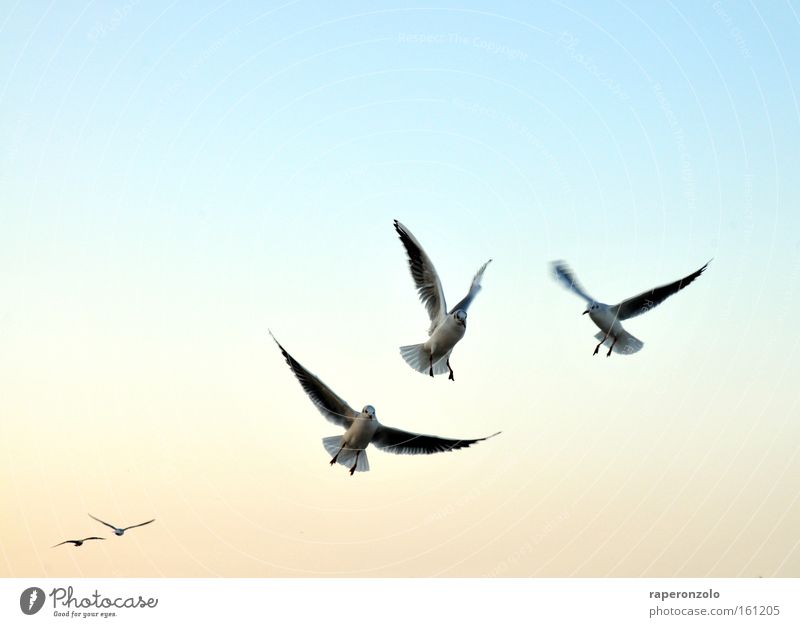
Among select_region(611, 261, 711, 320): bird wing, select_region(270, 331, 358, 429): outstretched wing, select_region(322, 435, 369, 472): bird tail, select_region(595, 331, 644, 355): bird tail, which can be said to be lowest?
select_region(322, 435, 369, 472): bird tail

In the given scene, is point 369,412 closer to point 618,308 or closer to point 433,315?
point 433,315

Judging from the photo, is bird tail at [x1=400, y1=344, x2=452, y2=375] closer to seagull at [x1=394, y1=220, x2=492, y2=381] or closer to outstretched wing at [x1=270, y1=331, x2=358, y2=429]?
seagull at [x1=394, y1=220, x2=492, y2=381]

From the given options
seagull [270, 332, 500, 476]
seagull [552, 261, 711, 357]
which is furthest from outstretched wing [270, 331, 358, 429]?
seagull [552, 261, 711, 357]

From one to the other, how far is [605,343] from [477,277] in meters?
2.72

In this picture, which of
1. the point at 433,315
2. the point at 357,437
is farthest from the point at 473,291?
the point at 357,437

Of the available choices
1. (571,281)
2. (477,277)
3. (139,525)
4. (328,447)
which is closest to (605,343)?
(571,281)

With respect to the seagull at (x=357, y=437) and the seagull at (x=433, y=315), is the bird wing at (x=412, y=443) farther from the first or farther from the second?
the seagull at (x=433, y=315)

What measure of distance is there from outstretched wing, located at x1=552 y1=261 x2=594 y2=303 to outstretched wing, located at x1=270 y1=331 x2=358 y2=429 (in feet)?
12.7

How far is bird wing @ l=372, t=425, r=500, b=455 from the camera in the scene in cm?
1688

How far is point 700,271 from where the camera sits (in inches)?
684

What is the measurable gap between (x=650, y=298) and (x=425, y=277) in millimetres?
3483

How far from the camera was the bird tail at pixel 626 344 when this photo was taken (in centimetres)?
1794

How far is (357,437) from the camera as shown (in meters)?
16.8
